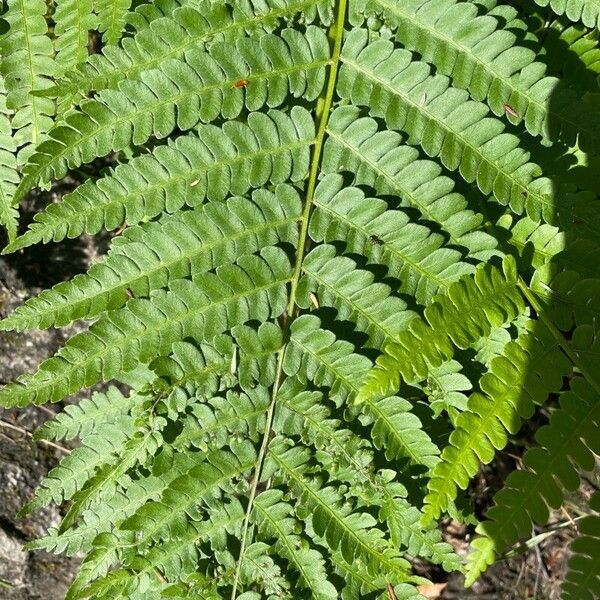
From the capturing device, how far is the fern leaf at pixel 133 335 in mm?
1796

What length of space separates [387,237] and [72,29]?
3.73 ft

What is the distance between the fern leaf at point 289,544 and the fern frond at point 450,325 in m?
0.44

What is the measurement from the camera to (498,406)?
1704 millimetres

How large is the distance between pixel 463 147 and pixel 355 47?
42 cm

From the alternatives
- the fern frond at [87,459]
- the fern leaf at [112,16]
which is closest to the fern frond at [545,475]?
the fern frond at [87,459]

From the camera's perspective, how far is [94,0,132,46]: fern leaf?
196 centimetres

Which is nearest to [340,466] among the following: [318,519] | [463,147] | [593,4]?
[318,519]

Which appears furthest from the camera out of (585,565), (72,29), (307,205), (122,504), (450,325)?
(122,504)

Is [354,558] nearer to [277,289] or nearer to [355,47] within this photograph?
[277,289]

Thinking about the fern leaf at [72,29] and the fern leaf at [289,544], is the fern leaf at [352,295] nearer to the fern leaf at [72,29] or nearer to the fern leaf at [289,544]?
the fern leaf at [289,544]

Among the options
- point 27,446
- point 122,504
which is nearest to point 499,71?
point 122,504

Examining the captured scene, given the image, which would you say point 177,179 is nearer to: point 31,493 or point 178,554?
point 178,554

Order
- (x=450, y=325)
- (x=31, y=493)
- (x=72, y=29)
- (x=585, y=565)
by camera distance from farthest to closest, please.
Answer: (x=31, y=493), (x=72, y=29), (x=450, y=325), (x=585, y=565)

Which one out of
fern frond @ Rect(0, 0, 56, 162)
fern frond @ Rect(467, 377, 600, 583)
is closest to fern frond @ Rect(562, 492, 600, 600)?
fern frond @ Rect(467, 377, 600, 583)
